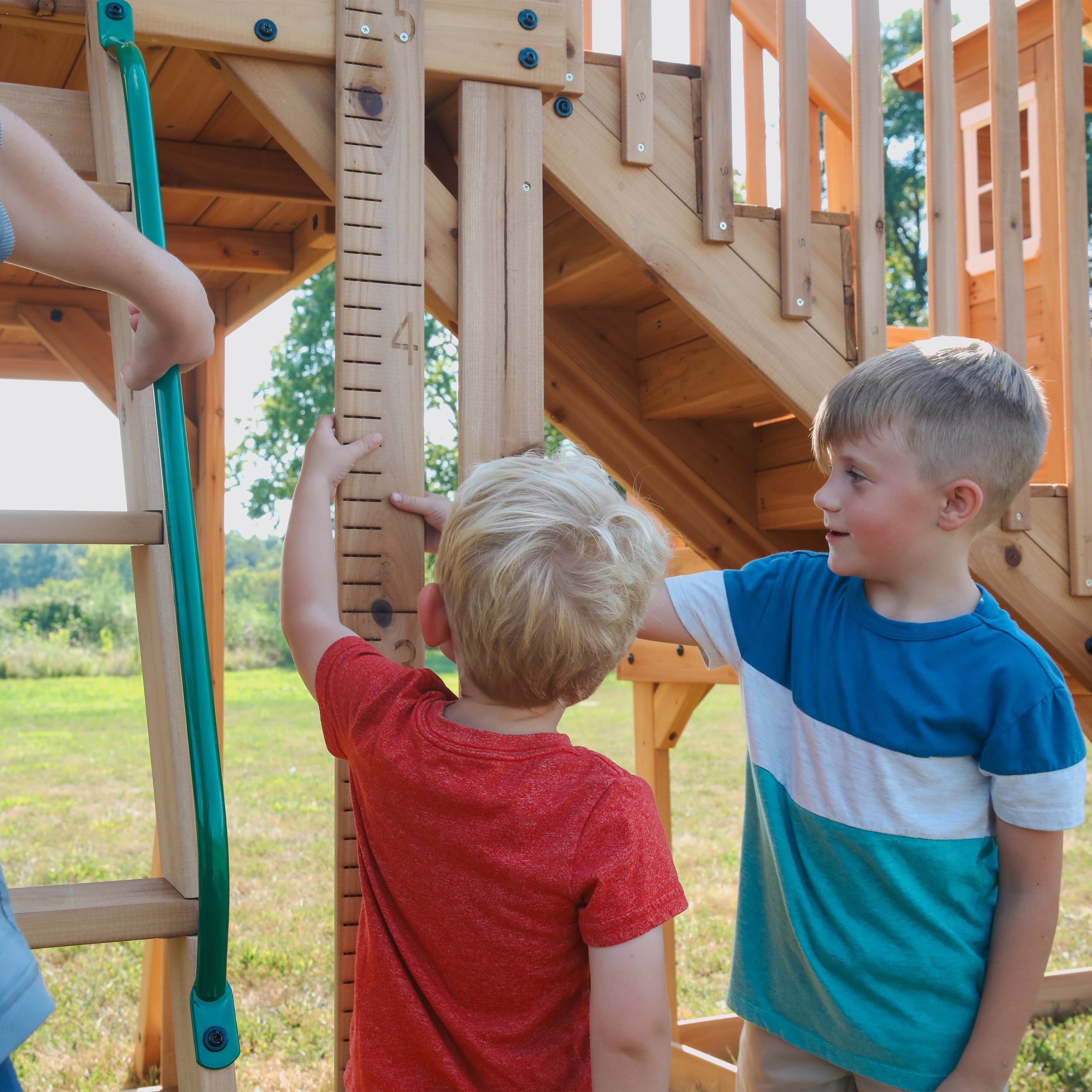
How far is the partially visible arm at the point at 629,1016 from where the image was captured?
1.02 metres

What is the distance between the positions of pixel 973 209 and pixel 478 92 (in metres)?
5.08

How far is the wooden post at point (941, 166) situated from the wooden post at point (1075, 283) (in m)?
0.27

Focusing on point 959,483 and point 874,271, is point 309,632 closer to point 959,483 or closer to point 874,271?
point 959,483

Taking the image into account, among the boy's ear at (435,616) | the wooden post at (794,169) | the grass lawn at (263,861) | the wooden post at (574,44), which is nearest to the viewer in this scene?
the boy's ear at (435,616)

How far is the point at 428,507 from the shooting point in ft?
4.96

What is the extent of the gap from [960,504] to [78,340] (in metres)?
2.93

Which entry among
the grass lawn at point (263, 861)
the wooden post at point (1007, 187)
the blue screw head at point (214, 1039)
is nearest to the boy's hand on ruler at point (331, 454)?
the blue screw head at point (214, 1039)

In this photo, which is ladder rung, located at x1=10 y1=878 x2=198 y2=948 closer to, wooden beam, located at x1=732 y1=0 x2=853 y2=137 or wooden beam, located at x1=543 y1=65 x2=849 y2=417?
wooden beam, located at x1=543 y1=65 x2=849 y2=417

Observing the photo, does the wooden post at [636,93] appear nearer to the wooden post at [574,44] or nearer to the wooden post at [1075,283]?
the wooden post at [574,44]

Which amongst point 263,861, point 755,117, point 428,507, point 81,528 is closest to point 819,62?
point 755,117

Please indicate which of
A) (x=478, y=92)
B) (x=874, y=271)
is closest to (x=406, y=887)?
(x=478, y=92)

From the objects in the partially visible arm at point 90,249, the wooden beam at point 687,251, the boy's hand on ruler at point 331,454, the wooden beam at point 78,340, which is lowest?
the boy's hand on ruler at point 331,454

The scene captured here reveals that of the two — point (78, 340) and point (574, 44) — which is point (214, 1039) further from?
point (78, 340)

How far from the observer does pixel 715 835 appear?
22.4ft
